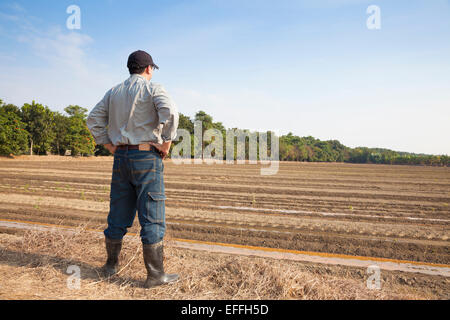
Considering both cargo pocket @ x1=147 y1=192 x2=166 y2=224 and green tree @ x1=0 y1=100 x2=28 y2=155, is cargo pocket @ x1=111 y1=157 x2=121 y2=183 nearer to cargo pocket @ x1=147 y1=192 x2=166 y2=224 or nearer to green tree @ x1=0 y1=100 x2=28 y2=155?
cargo pocket @ x1=147 y1=192 x2=166 y2=224

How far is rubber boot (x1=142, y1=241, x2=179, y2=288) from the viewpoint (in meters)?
2.62

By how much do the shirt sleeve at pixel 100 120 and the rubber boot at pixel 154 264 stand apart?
3.74 ft

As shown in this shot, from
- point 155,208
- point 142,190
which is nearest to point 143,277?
point 155,208

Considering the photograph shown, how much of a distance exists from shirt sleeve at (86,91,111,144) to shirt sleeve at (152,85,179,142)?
607mm

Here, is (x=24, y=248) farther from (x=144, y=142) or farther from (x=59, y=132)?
(x=59, y=132)

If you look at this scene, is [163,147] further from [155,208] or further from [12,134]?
[12,134]

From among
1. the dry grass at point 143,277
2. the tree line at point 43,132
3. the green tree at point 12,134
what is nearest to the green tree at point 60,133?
the tree line at point 43,132

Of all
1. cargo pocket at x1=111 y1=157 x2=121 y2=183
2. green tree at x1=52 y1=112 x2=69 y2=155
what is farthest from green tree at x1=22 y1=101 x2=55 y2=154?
cargo pocket at x1=111 y1=157 x2=121 y2=183

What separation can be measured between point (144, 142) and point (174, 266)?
1.46 m

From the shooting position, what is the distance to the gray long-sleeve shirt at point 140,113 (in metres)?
2.58

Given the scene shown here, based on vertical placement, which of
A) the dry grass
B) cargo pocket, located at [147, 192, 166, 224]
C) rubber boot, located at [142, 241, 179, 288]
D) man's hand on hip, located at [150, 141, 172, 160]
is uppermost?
man's hand on hip, located at [150, 141, 172, 160]

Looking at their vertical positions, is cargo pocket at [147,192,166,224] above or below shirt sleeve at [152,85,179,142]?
below

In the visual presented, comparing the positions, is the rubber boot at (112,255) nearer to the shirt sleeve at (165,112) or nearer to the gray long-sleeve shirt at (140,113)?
the gray long-sleeve shirt at (140,113)

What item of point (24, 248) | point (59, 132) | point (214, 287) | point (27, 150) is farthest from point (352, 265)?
point (59, 132)
